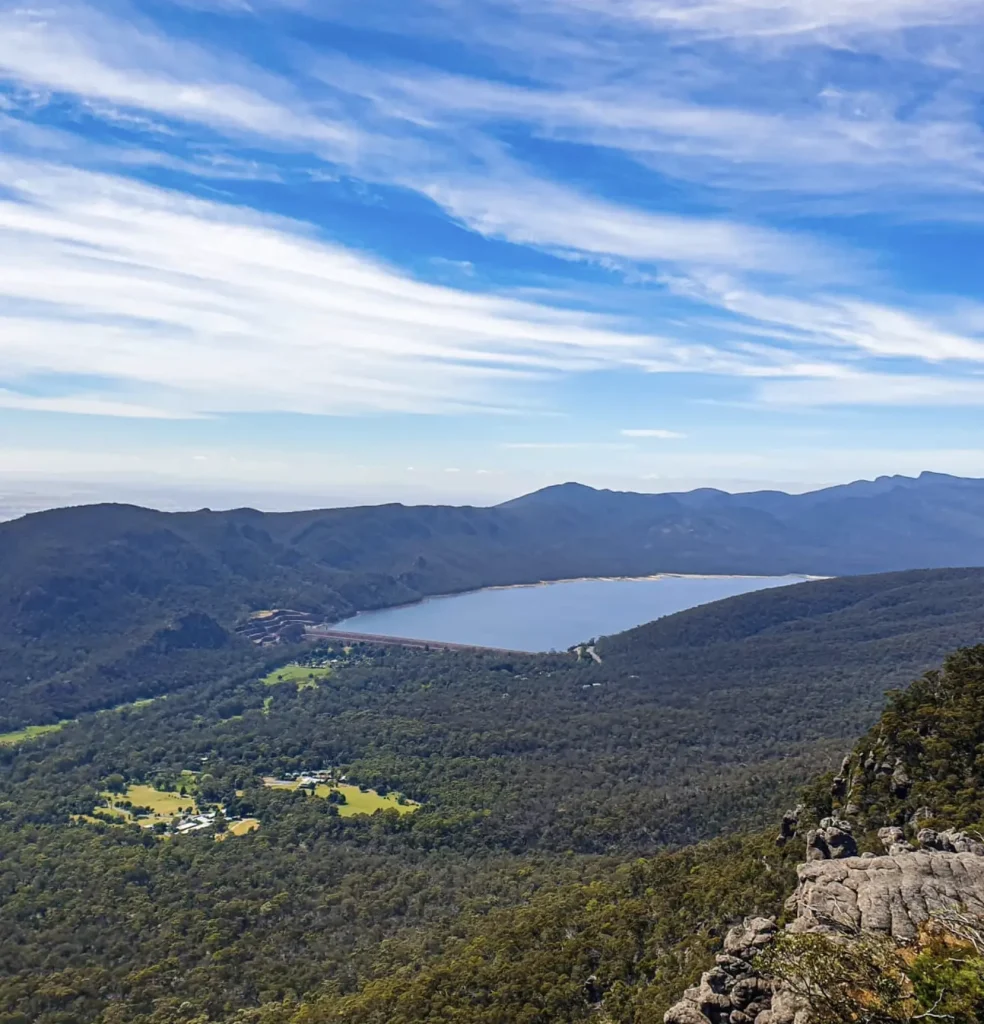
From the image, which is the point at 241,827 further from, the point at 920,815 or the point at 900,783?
the point at 920,815

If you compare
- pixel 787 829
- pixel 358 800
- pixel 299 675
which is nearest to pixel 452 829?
pixel 358 800

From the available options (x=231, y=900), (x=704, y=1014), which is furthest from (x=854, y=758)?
(x=231, y=900)

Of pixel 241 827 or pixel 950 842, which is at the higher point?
pixel 950 842

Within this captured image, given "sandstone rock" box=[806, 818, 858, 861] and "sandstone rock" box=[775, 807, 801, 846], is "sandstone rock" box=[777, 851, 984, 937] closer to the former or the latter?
"sandstone rock" box=[806, 818, 858, 861]

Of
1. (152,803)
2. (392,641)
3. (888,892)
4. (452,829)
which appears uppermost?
(888,892)

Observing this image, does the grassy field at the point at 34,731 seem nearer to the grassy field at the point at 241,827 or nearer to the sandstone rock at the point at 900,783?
the grassy field at the point at 241,827

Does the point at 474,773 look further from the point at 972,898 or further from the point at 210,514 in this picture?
the point at 210,514

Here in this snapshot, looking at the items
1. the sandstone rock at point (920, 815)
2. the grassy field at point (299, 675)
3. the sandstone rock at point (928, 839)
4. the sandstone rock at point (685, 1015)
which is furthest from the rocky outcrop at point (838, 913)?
the grassy field at point (299, 675)

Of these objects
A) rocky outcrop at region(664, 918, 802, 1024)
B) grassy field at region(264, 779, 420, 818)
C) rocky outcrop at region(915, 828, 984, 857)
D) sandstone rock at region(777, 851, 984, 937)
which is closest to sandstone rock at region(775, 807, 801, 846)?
rocky outcrop at region(915, 828, 984, 857)
